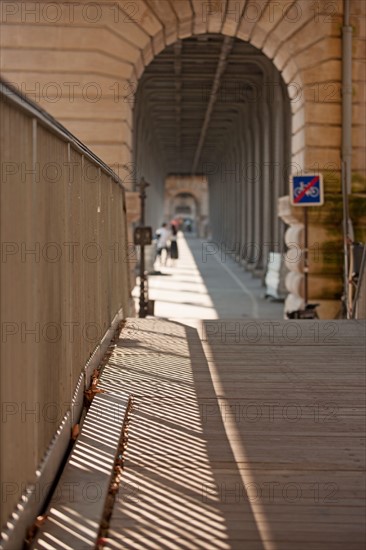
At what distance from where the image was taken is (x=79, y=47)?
1423 cm

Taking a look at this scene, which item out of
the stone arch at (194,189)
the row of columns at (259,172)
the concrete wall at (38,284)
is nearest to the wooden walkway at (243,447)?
the concrete wall at (38,284)

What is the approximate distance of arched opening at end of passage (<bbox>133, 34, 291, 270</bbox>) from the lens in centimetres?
2373

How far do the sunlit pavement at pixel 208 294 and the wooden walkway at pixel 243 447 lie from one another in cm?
276

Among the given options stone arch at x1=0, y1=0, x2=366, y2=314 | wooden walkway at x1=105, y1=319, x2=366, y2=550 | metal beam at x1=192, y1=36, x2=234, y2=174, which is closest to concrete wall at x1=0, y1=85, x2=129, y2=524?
wooden walkway at x1=105, y1=319, x2=366, y2=550

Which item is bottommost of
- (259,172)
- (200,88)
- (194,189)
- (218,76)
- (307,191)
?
(307,191)

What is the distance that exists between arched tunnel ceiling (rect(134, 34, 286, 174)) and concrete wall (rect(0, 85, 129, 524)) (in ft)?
56.7

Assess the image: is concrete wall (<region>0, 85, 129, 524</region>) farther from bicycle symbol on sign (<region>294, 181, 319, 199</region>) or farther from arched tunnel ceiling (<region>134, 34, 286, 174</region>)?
arched tunnel ceiling (<region>134, 34, 286, 174</region>)

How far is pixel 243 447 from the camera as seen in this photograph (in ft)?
16.5

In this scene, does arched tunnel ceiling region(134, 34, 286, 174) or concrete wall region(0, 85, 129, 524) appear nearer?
concrete wall region(0, 85, 129, 524)

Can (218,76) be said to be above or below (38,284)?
above

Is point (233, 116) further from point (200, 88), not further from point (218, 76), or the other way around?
point (218, 76)

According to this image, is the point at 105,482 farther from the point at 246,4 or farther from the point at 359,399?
the point at 246,4

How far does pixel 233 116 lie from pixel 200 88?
9126 mm

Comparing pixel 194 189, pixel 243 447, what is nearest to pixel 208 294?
pixel 243 447
